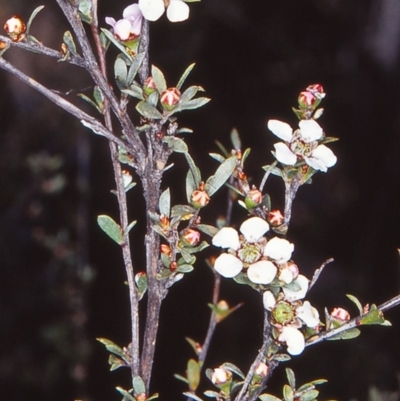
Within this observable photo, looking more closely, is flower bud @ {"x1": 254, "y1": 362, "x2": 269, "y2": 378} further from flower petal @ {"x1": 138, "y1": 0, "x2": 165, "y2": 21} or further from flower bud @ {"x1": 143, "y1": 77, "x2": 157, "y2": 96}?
flower petal @ {"x1": 138, "y1": 0, "x2": 165, "y2": 21}

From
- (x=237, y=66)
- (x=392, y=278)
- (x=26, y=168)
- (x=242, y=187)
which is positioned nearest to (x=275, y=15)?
(x=237, y=66)

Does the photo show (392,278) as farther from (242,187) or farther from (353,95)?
(242,187)

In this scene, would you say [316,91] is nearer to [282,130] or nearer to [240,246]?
[282,130]

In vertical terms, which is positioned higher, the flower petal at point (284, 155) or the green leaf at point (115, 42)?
the green leaf at point (115, 42)

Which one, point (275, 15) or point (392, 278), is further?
point (275, 15)

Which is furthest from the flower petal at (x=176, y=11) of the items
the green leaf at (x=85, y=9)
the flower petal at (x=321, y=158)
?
the flower petal at (x=321, y=158)

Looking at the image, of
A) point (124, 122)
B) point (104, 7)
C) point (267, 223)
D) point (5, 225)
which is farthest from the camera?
point (104, 7)

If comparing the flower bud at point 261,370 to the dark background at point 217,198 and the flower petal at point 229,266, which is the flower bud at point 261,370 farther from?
the dark background at point 217,198
